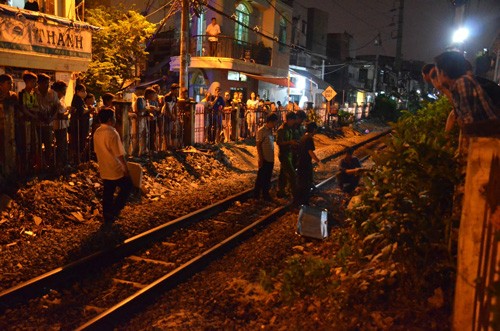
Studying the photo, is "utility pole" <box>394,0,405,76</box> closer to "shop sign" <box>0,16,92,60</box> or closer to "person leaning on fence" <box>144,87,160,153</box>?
"shop sign" <box>0,16,92,60</box>

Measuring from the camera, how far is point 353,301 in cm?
438

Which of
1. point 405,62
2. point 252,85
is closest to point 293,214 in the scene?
point 252,85

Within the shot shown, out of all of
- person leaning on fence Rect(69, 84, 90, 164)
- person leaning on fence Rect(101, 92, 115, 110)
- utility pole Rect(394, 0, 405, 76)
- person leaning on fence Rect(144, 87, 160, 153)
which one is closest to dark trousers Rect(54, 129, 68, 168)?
person leaning on fence Rect(69, 84, 90, 164)

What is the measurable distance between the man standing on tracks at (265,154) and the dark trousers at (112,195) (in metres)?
3.24

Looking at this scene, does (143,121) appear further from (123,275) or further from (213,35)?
(213,35)

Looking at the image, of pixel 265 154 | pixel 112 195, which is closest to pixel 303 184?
pixel 265 154

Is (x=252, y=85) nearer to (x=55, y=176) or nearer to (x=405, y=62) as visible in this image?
(x=55, y=176)

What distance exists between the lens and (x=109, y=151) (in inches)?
288

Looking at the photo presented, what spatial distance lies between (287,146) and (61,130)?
14.5ft

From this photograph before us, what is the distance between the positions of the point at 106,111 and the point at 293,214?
414 cm

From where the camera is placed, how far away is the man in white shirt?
729 cm

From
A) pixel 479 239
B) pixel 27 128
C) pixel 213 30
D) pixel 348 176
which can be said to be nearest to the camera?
pixel 479 239

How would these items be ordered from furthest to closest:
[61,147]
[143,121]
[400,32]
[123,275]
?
[400,32] → [143,121] → [61,147] → [123,275]

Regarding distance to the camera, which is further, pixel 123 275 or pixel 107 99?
pixel 107 99
